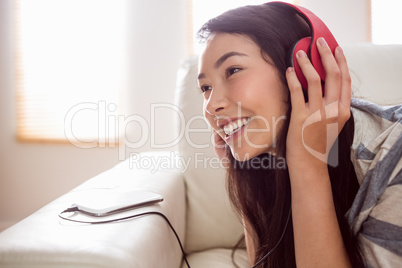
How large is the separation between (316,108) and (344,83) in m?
0.09

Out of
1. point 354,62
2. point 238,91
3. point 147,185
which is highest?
point 354,62

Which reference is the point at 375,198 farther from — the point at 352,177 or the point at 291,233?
the point at 291,233

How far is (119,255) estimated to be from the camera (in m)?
0.47

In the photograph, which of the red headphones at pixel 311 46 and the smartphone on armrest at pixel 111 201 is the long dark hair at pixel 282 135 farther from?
the smartphone on armrest at pixel 111 201

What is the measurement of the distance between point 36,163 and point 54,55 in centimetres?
79

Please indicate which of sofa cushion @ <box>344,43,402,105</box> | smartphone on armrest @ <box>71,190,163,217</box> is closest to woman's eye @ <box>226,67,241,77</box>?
smartphone on armrest @ <box>71,190,163,217</box>

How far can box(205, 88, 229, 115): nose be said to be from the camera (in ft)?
2.30

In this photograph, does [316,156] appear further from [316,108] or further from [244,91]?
[244,91]

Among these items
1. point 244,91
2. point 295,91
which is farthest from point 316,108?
point 244,91

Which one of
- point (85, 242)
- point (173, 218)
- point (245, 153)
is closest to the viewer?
point (85, 242)

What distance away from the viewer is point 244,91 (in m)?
0.67

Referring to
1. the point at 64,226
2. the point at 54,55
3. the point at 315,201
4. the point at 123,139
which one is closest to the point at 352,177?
the point at 315,201

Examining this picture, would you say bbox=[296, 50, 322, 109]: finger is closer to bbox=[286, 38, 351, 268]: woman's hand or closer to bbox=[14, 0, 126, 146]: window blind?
bbox=[286, 38, 351, 268]: woman's hand

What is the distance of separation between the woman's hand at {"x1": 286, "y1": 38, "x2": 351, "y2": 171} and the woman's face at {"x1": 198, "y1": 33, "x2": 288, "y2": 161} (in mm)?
56
